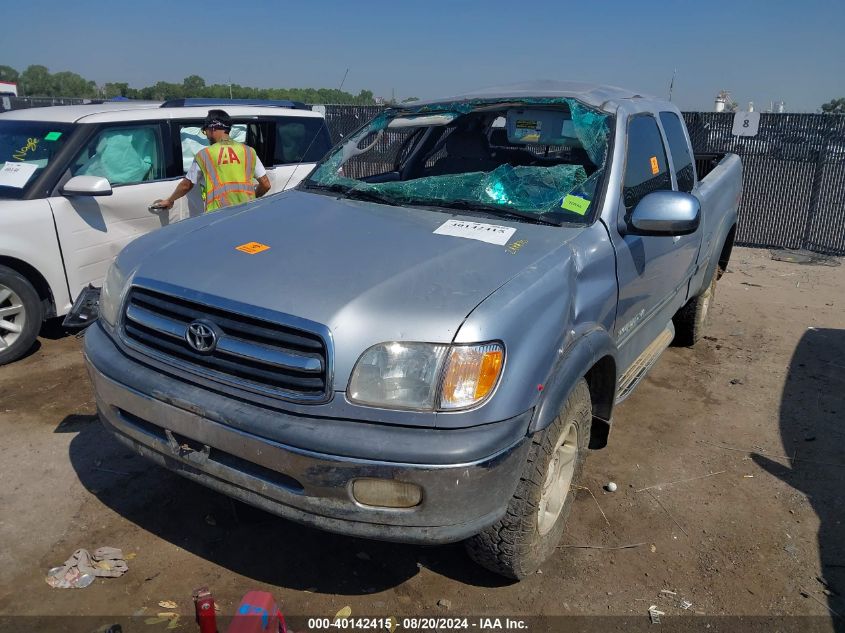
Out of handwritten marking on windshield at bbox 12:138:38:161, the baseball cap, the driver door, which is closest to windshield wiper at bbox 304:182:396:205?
the baseball cap

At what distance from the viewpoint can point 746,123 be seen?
31.1ft


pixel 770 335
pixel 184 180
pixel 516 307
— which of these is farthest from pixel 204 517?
pixel 770 335

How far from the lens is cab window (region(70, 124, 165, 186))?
514 cm

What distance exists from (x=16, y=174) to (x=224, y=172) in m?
1.52

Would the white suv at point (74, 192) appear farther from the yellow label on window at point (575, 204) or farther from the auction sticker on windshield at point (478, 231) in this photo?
the yellow label on window at point (575, 204)

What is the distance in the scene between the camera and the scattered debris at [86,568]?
8.82ft

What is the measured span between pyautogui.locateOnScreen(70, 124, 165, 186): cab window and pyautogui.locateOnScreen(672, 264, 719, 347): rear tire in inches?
179

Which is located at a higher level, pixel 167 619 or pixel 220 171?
pixel 220 171

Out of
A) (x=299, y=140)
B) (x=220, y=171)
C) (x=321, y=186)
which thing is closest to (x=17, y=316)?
(x=220, y=171)

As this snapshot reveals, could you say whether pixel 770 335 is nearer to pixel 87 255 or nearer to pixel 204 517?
pixel 204 517

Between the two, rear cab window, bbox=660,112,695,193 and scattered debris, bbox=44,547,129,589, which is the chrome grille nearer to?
scattered debris, bbox=44,547,129,589

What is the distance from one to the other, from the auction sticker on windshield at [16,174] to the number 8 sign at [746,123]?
29.1ft

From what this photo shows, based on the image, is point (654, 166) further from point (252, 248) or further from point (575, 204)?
point (252, 248)

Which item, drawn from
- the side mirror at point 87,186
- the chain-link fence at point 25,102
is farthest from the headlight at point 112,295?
the chain-link fence at point 25,102
